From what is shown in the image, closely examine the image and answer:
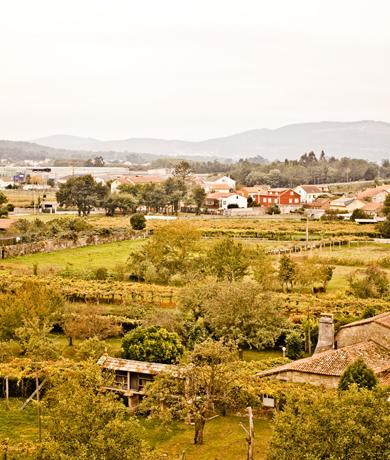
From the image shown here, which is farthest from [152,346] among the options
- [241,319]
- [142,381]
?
[241,319]

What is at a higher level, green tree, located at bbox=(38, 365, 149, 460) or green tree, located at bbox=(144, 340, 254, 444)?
green tree, located at bbox=(38, 365, 149, 460)

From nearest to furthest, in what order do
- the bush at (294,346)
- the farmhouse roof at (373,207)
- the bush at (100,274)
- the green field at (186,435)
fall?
the green field at (186,435) → the bush at (294,346) → the bush at (100,274) → the farmhouse roof at (373,207)

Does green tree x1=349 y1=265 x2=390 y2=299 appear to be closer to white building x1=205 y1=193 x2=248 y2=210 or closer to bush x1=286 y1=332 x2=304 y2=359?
bush x1=286 y1=332 x2=304 y2=359

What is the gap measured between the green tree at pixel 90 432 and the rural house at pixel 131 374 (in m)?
7.43

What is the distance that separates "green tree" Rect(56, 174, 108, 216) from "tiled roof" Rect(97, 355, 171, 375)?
71096mm

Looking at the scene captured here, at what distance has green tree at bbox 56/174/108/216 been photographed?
9638cm

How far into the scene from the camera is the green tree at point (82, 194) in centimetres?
9638

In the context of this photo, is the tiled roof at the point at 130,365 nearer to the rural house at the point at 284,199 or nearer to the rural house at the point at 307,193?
the rural house at the point at 284,199

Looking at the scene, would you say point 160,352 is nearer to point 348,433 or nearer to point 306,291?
point 348,433

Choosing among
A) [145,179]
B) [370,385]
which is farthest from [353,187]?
[370,385]

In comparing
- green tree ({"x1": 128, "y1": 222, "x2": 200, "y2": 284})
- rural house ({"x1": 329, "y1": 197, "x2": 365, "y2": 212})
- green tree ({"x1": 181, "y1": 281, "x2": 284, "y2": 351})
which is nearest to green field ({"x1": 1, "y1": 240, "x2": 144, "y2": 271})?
green tree ({"x1": 128, "y1": 222, "x2": 200, "y2": 284})

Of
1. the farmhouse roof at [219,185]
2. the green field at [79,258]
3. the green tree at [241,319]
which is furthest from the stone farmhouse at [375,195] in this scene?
the green tree at [241,319]

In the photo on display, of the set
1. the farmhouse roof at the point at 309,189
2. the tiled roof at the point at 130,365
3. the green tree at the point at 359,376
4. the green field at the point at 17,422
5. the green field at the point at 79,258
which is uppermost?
the farmhouse roof at the point at 309,189

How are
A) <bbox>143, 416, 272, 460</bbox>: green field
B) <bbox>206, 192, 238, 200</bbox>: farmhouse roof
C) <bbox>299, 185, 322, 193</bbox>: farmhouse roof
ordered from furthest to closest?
<bbox>299, 185, 322, 193</bbox>: farmhouse roof < <bbox>206, 192, 238, 200</bbox>: farmhouse roof < <bbox>143, 416, 272, 460</bbox>: green field
